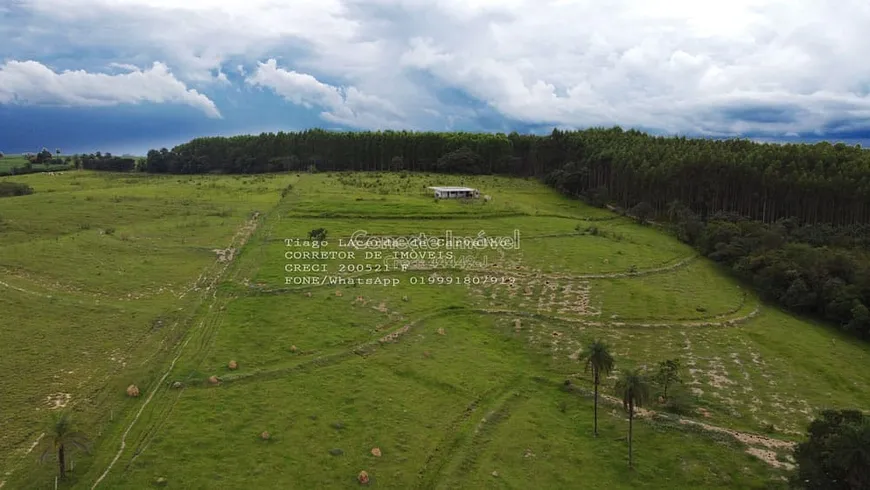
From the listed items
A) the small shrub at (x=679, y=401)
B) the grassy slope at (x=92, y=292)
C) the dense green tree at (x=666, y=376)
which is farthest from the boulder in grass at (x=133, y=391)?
the dense green tree at (x=666, y=376)

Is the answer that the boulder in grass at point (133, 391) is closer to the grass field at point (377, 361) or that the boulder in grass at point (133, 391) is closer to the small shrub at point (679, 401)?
the grass field at point (377, 361)

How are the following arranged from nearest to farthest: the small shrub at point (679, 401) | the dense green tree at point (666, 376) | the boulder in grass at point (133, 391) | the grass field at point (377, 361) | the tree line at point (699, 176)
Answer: the grass field at point (377, 361) < the boulder in grass at point (133, 391) < the small shrub at point (679, 401) < the dense green tree at point (666, 376) < the tree line at point (699, 176)

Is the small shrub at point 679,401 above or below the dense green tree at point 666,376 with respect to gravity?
below

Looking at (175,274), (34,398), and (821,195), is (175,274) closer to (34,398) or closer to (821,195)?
(34,398)

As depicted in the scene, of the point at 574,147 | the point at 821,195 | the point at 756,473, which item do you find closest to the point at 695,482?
the point at 756,473

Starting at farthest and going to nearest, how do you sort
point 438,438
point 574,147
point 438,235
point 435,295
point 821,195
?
point 574,147 < point 821,195 < point 438,235 < point 435,295 < point 438,438

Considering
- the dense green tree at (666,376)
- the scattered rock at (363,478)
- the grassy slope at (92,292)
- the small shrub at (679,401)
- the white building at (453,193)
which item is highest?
the white building at (453,193)

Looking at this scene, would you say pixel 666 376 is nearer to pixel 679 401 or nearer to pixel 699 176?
pixel 679 401

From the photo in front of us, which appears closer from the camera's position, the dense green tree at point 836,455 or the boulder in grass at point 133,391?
the dense green tree at point 836,455
